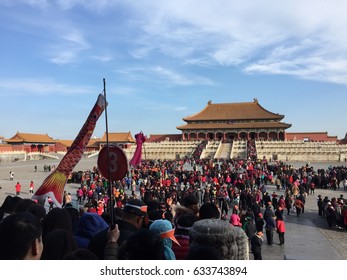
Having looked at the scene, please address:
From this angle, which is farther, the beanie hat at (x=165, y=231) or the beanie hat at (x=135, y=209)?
the beanie hat at (x=135, y=209)

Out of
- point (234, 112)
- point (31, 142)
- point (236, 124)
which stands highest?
point (234, 112)

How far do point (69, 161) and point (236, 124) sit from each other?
57.2 meters

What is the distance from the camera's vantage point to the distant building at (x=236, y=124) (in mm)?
59469

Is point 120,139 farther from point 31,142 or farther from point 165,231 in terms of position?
point 165,231

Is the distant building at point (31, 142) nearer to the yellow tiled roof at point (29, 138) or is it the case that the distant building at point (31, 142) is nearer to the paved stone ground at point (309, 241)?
the yellow tiled roof at point (29, 138)

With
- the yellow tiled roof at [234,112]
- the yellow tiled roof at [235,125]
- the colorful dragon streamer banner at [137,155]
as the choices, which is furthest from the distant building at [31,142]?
the colorful dragon streamer banner at [137,155]

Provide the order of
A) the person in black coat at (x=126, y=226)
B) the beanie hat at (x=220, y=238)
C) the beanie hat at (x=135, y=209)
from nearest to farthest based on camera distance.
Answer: the beanie hat at (x=220, y=238)
the person in black coat at (x=126, y=226)
the beanie hat at (x=135, y=209)

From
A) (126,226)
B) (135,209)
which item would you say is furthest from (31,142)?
(126,226)

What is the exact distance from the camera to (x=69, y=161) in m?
6.78

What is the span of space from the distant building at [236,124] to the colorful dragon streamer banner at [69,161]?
55.1m

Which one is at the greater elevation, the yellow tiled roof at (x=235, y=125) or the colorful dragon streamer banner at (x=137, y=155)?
the yellow tiled roof at (x=235, y=125)

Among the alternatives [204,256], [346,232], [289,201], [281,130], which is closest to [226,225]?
[204,256]
